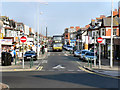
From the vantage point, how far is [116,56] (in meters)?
35.2

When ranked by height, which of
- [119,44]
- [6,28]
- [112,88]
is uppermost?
[6,28]

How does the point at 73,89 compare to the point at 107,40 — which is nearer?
the point at 73,89

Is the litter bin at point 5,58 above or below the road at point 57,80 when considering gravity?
above

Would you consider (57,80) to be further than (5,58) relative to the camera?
No

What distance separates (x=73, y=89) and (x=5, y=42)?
38860mm

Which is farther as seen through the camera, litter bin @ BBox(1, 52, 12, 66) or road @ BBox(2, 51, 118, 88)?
litter bin @ BBox(1, 52, 12, 66)

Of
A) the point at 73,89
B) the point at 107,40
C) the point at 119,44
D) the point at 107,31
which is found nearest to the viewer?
the point at 73,89

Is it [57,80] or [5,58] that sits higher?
[5,58]

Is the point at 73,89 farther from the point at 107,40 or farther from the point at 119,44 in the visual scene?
the point at 107,40

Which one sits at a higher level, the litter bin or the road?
the litter bin

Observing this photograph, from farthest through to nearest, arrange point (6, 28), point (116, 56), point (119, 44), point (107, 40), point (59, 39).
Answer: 1. point (59, 39)
2. point (6, 28)
3. point (107, 40)
4. point (116, 56)
5. point (119, 44)

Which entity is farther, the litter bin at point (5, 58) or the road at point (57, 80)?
the litter bin at point (5, 58)

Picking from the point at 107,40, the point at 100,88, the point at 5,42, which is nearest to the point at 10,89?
the point at 100,88

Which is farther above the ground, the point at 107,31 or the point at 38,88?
the point at 107,31
